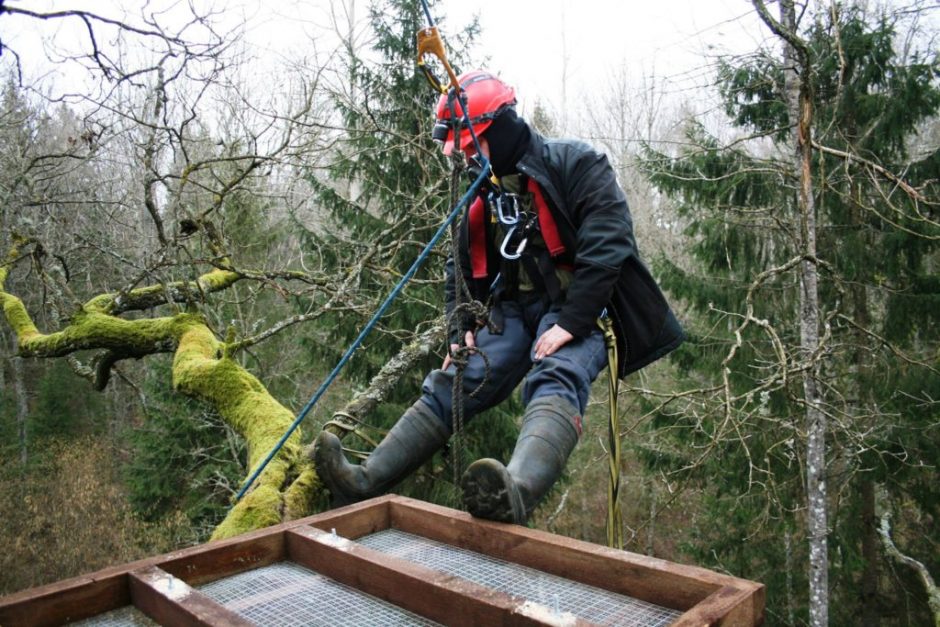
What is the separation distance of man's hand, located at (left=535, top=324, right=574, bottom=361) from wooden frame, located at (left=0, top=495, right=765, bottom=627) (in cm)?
70

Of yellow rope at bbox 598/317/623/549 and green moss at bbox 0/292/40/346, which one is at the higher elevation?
green moss at bbox 0/292/40/346

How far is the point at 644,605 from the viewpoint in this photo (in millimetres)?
1798

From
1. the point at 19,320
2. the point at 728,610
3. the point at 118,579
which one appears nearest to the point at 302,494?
the point at 118,579

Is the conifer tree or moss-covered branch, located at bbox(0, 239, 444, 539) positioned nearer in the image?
moss-covered branch, located at bbox(0, 239, 444, 539)

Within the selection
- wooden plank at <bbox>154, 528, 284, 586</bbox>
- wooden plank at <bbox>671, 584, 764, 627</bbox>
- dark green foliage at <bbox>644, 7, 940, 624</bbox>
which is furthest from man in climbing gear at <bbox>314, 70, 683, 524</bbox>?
dark green foliage at <bbox>644, 7, 940, 624</bbox>

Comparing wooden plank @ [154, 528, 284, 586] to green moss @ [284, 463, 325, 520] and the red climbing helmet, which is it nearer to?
green moss @ [284, 463, 325, 520]

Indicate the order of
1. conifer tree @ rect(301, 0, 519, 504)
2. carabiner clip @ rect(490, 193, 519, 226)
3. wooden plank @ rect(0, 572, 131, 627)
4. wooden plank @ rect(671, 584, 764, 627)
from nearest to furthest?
wooden plank @ rect(671, 584, 764, 627) → wooden plank @ rect(0, 572, 131, 627) → carabiner clip @ rect(490, 193, 519, 226) → conifer tree @ rect(301, 0, 519, 504)

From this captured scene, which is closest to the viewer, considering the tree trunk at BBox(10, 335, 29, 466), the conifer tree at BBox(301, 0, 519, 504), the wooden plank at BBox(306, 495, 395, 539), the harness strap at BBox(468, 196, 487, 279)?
the wooden plank at BBox(306, 495, 395, 539)

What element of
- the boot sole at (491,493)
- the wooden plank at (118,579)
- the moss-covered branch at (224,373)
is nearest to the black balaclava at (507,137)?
the boot sole at (491,493)

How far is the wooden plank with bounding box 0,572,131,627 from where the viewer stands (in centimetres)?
168

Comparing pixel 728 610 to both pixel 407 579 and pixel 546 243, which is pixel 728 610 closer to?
pixel 407 579

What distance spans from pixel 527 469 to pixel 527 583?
17.3 inches

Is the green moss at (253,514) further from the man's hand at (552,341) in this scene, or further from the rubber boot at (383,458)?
the man's hand at (552,341)

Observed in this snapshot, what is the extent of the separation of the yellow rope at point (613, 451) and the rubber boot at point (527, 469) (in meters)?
0.22
